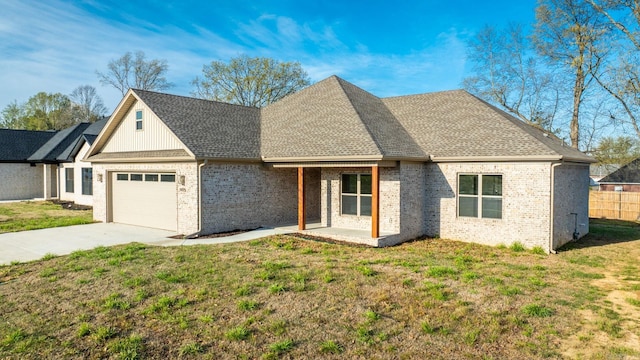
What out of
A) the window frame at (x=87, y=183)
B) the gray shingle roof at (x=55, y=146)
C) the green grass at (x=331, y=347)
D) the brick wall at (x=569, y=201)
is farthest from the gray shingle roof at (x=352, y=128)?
the gray shingle roof at (x=55, y=146)

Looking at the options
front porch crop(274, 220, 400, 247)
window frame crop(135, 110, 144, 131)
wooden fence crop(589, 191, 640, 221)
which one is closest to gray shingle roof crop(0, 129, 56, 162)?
window frame crop(135, 110, 144, 131)

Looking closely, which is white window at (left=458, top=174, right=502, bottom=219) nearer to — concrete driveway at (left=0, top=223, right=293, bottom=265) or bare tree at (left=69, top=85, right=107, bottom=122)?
concrete driveway at (left=0, top=223, right=293, bottom=265)

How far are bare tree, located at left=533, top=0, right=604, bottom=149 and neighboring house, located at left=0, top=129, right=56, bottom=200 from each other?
37.5 meters

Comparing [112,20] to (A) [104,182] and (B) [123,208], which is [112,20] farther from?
(B) [123,208]

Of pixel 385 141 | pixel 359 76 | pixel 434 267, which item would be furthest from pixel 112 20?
pixel 359 76

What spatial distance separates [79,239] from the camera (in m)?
12.9

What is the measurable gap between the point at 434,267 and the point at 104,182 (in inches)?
586

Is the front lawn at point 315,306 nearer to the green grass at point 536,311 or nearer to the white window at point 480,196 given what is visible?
the green grass at point 536,311

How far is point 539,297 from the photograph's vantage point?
7340 millimetres

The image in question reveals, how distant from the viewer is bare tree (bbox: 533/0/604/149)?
76.9 ft

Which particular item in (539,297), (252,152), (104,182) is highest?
(252,152)

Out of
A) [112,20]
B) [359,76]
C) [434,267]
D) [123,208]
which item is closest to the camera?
[434,267]

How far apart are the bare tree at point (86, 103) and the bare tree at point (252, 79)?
28.1 metres

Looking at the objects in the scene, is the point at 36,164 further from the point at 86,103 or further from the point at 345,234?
the point at 86,103
